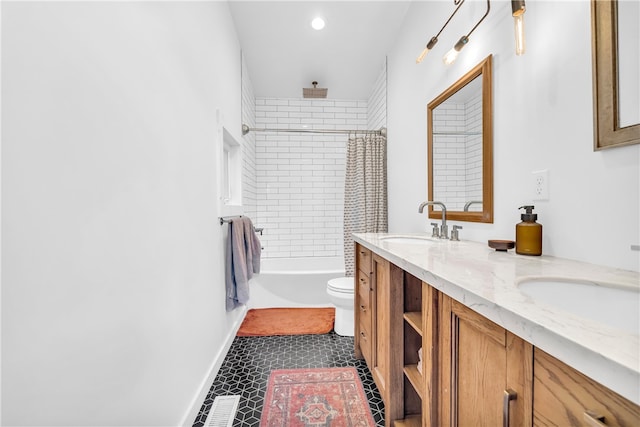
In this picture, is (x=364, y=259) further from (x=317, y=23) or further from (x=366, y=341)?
(x=317, y=23)

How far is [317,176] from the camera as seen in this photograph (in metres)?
3.84

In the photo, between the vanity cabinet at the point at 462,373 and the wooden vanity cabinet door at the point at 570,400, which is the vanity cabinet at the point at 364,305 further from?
the wooden vanity cabinet door at the point at 570,400

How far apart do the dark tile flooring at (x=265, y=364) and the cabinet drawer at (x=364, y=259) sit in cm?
65

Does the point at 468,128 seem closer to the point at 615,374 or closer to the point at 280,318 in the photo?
the point at 615,374

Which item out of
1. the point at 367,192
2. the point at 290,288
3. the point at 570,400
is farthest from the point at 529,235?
the point at 290,288

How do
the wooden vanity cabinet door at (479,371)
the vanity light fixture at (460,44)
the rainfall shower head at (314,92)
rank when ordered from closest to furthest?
the wooden vanity cabinet door at (479,371) < the vanity light fixture at (460,44) < the rainfall shower head at (314,92)

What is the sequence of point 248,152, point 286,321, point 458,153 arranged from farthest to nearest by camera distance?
point 248,152 < point 286,321 < point 458,153

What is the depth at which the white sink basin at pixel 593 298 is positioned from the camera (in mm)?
675

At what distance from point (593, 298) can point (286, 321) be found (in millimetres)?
2338

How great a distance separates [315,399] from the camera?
1596 mm

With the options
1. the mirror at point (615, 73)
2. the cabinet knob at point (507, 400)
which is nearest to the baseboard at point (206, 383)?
the cabinet knob at point (507, 400)

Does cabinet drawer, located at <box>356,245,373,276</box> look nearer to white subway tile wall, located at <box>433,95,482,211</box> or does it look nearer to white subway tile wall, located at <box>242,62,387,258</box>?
white subway tile wall, located at <box>433,95,482,211</box>

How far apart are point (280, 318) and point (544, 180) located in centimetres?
234

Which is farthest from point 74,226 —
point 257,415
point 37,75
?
point 257,415
